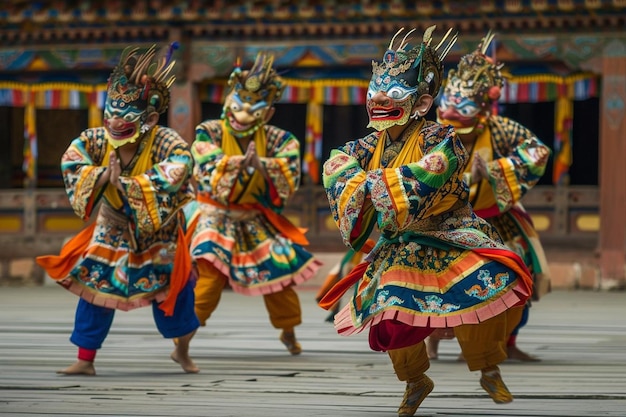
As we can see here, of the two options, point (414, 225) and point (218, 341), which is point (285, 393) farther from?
point (218, 341)

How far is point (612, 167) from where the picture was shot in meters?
16.3

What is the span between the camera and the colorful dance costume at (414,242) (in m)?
6.13

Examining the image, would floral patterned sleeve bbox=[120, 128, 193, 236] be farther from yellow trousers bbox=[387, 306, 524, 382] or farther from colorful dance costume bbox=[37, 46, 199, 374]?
yellow trousers bbox=[387, 306, 524, 382]

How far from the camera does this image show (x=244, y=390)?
291 inches

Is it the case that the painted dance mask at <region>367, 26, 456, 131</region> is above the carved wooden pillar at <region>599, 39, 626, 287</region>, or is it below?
above

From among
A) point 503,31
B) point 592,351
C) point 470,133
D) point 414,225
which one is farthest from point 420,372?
point 503,31

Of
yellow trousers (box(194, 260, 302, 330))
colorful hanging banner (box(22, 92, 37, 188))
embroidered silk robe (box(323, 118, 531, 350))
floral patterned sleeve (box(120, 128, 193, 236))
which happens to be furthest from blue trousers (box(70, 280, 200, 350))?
colorful hanging banner (box(22, 92, 37, 188))

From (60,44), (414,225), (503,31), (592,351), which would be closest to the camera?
(414,225)

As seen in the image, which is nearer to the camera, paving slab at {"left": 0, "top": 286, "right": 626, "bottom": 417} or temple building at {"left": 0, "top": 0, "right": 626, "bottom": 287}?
paving slab at {"left": 0, "top": 286, "right": 626, "bottom": 417}

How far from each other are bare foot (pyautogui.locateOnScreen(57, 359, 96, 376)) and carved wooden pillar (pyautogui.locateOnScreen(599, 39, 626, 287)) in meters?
9.33

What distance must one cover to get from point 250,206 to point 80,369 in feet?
6.94

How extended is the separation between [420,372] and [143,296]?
7.85 ft

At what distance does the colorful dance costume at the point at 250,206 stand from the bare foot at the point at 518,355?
1.41 metres

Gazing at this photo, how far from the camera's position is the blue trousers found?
26.8 ft
